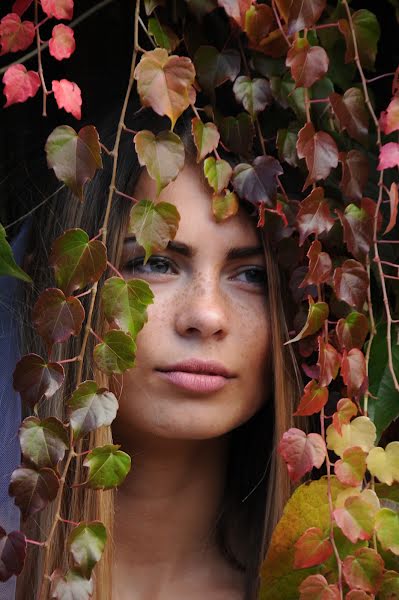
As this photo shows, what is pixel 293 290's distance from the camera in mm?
1338

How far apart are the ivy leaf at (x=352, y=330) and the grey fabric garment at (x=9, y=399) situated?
1.51 ft

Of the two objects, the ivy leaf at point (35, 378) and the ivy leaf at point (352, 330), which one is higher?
the ivy leaf at point (352, 330)

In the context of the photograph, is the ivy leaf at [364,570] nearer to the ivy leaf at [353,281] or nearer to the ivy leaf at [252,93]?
the ivy leaf at [353,281]

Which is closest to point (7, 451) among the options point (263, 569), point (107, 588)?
point (107, 588)

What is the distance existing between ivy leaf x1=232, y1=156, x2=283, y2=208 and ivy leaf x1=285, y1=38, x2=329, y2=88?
13 centimetres

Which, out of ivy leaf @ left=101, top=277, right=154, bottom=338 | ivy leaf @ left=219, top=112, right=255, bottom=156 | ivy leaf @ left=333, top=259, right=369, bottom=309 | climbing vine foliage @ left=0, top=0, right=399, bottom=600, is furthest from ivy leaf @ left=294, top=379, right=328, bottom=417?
ivy leaf @ left=219, top=112, right=255, bottom=156

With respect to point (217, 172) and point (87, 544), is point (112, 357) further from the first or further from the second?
point (217, 172)

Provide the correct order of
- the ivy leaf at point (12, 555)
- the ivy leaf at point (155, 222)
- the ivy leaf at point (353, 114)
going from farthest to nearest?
the ivy leaf at point (353, 114)
the ivy leaf at point (155, 222)
the ivy leaf at point (12, 555)

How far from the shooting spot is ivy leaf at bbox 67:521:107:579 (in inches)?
41.9

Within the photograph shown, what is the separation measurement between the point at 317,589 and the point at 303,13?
2.20 feet

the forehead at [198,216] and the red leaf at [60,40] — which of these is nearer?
the red leaf at [60,40]

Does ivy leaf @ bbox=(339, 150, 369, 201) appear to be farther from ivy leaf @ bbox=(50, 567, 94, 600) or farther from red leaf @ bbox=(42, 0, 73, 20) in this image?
ivy leaf @ bbox=(50, 567, 94, 600)

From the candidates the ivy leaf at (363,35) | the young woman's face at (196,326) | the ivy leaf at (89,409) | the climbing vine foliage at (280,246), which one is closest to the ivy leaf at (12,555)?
the climbing vine foliage at (280,246)

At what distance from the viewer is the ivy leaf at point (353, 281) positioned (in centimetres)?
123
